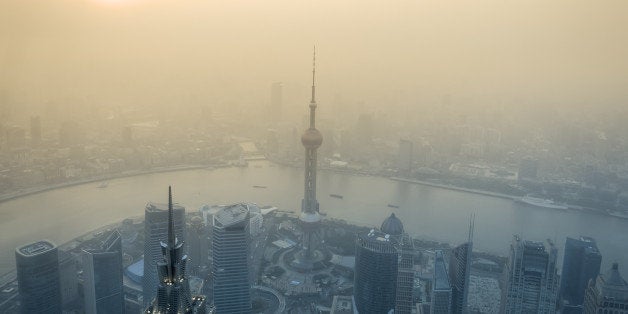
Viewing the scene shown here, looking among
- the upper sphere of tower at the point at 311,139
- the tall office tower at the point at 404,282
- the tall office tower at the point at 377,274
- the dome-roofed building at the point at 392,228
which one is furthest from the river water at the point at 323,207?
the tall office tower at the point at 404,282

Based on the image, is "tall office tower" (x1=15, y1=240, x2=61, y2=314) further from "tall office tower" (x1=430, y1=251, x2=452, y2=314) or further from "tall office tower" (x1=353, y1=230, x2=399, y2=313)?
"tall office tower" (x1=430, y1=251, x2=452, y2=314)

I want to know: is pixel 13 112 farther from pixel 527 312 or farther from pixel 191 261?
pixel 527 312

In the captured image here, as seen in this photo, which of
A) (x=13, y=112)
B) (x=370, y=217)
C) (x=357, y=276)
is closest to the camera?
(x=357, y=276)

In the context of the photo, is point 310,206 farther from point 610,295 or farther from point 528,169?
point 528,169

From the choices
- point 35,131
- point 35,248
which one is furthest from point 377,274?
point 35,131

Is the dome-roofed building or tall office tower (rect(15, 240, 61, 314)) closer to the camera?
tall office tower (rect(15, 240, 61, 314))

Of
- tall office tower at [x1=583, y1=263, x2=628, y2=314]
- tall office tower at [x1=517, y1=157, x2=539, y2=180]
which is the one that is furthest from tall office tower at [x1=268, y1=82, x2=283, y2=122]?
tall office tower at [x1=583, y1=263, x2=628, y2=314]

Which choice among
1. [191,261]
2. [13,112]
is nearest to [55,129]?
[13,112]
